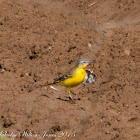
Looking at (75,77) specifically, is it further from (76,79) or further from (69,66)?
(69,66)

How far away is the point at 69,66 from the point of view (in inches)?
483

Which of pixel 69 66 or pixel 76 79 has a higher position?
pixel 76 79

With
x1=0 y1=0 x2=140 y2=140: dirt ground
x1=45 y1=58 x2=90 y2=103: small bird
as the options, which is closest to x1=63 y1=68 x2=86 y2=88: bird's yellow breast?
x1=45 y1=58 x2=90 y2=103: small bird

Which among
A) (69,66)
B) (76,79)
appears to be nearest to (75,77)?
(76,79)

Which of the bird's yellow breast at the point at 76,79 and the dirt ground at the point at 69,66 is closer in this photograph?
the dirt ground at the point at 69,66

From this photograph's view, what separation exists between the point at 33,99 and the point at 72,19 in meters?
4.38

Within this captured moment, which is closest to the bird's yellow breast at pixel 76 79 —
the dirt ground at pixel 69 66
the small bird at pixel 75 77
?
the small bird at pixel 75 77

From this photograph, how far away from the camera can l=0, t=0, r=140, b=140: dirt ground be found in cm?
964

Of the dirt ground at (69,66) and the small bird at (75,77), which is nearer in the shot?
the dirt ground at (69,66)

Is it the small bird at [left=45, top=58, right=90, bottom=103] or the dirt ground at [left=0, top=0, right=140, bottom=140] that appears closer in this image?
the dirt ground at [left=0, top=0, right=140, bottom=140]

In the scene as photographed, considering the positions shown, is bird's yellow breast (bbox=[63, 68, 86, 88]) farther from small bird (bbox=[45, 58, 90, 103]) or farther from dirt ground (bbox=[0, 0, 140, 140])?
dirt ground (bbox=[0, 0, 140, 140])

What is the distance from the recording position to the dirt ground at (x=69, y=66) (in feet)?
31.6

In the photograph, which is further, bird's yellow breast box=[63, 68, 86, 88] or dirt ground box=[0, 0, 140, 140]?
bird's yellow breast box=[63, 68, 86, 88]

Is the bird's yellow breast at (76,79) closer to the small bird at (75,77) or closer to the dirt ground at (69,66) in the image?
the small bird at (75,77)
